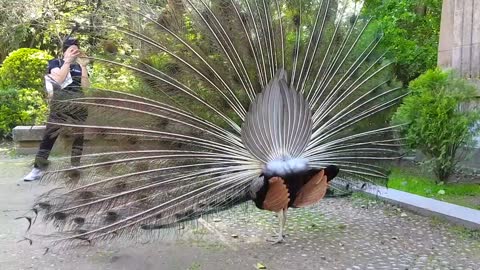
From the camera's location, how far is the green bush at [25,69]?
1198 centimetres

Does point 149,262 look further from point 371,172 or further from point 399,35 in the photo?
point 399,35

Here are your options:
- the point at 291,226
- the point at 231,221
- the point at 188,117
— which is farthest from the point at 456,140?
the point at 188,117

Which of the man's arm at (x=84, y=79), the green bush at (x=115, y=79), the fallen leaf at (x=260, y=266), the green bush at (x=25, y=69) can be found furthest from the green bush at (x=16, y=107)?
the fallen leaf at (x=260, y=266)

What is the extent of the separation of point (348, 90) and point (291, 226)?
147 centimetres

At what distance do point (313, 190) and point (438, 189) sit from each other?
128 inches

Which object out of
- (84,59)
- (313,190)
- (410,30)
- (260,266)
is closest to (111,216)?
(260,266)

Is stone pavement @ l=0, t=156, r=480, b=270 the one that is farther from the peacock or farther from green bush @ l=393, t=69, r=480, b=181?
green bush @ l=393, t=69, r=480, b=181

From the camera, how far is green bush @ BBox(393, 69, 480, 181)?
6297mm

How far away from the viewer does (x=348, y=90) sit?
15.4 ft

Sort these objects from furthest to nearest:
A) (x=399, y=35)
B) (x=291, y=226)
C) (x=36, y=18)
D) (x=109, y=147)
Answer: (x=36, y=18), (x=399, y=35), (x=291, y=226), (x=109, y=147)

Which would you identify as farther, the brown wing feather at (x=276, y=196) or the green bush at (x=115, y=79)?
the green bush at (x=115, y=79)

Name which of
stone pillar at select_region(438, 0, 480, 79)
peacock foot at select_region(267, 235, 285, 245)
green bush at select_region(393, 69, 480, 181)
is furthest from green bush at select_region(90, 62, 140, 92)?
stone pillar at select_region(438, 0, 480, 79)

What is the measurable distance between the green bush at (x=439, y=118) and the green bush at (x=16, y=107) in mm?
8214

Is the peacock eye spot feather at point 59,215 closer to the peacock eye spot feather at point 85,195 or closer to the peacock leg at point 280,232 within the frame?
the peacock eye spot feather at point 85,195
